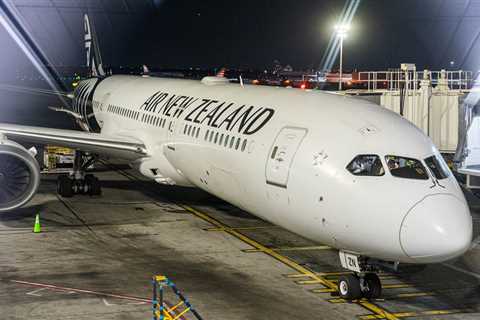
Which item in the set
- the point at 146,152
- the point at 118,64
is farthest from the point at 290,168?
the point at 118,64

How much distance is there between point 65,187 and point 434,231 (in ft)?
63.1

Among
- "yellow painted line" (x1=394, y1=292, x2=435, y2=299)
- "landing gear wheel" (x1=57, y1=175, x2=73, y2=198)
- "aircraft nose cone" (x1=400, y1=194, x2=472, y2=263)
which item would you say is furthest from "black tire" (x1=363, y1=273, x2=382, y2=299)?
"landing gear wheel" (x1=57, y1=175, x2=73, y2=198)

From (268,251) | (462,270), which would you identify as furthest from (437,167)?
(268,251)

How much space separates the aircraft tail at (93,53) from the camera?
42.3m

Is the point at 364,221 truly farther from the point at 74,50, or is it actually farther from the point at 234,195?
the point at 74,50

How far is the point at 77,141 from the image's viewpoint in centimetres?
2755

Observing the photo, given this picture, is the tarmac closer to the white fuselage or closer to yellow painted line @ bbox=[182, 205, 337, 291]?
yellow painted line @ bbox=[182, 205, 337, 291]

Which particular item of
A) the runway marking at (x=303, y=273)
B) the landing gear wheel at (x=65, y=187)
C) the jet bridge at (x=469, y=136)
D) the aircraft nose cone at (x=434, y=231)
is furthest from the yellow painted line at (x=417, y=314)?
the landing gear wheel at (x=65, y=187)

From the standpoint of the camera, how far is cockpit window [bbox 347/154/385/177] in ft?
49.1

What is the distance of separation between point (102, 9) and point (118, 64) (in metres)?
19.0

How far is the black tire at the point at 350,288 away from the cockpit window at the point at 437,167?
2.86 metres

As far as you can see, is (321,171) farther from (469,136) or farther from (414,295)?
(469,136)

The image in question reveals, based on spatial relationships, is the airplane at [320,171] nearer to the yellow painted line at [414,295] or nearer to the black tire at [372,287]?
the black tire at [372,287]

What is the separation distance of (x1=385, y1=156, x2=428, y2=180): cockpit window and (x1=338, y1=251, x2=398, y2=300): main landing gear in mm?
2055
